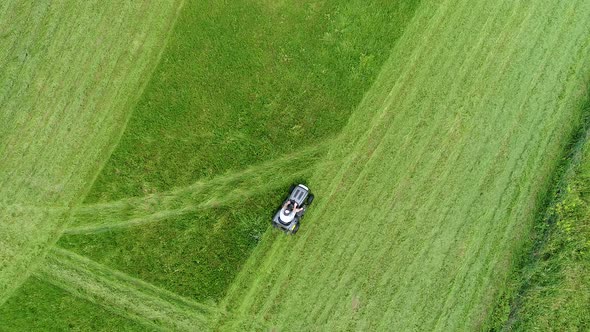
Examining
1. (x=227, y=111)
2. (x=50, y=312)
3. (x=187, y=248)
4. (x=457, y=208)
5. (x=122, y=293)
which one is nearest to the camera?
(x=50, y=312)

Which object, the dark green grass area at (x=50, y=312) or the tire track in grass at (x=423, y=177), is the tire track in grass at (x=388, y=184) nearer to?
the tire track in grass at (x=423, y=177)

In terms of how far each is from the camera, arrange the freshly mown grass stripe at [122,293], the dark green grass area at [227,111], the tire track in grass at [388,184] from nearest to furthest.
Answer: the freshly mown grass stripe at [122,293] → the dark green grass area at [227,111] → the tire track in grass at [388,184]

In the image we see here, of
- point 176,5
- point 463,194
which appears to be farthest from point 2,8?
point 463,194

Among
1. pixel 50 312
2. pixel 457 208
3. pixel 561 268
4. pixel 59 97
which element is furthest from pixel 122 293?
pixel 561 268

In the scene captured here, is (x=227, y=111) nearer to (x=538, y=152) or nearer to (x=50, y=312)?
(x=50, y=312)

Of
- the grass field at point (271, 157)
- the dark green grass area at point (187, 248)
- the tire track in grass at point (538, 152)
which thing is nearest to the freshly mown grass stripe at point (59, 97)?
the grass field at point (271, 157)

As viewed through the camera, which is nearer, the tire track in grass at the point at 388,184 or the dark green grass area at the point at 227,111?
the dark green grass area at the point at 227,111

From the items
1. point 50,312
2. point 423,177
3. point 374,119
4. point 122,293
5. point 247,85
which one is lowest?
point 50,312
